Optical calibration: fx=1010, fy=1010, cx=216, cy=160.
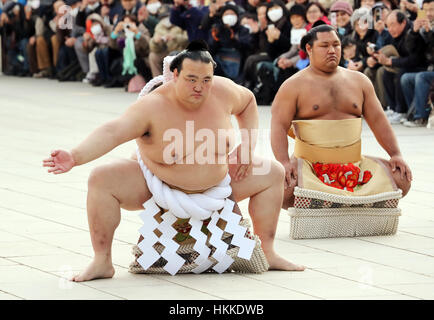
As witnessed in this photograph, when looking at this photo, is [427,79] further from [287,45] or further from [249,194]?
[249,194]

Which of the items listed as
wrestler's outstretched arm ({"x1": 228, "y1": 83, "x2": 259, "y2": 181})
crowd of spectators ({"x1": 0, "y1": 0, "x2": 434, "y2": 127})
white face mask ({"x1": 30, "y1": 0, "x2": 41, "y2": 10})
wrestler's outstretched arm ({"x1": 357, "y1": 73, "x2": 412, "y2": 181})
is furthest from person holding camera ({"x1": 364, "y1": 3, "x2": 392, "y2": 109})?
white face mask ({"x1": 30, "y1": 0, "x2": 41, "y2": 10})

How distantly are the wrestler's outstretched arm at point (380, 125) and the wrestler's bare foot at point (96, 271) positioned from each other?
5.01ft

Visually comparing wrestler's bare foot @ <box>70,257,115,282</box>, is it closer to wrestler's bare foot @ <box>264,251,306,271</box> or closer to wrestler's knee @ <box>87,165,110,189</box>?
wrestler's knee @ <box>87,165,110,189</box>

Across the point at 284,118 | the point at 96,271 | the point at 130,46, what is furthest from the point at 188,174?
the point at 130,46

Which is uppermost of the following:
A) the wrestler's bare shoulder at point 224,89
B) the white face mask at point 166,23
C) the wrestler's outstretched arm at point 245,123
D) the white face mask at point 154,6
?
the wrestler's bare shoulder at point 224,89

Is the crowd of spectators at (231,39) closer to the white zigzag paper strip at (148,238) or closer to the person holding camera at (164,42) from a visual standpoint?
the person holding camera at (164,42)

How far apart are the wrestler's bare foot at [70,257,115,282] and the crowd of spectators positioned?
5267 millimetres

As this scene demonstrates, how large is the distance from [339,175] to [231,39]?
5991 mm

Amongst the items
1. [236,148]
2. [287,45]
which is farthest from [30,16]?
[236,148]

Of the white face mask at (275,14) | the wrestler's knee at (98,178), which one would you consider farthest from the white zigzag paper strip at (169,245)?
the white face mask at (275,14)

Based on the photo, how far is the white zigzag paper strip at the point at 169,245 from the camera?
3.62m

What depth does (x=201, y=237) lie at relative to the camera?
3.64 meters

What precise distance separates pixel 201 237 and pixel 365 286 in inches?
24.0

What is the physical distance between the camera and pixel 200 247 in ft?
11.9
